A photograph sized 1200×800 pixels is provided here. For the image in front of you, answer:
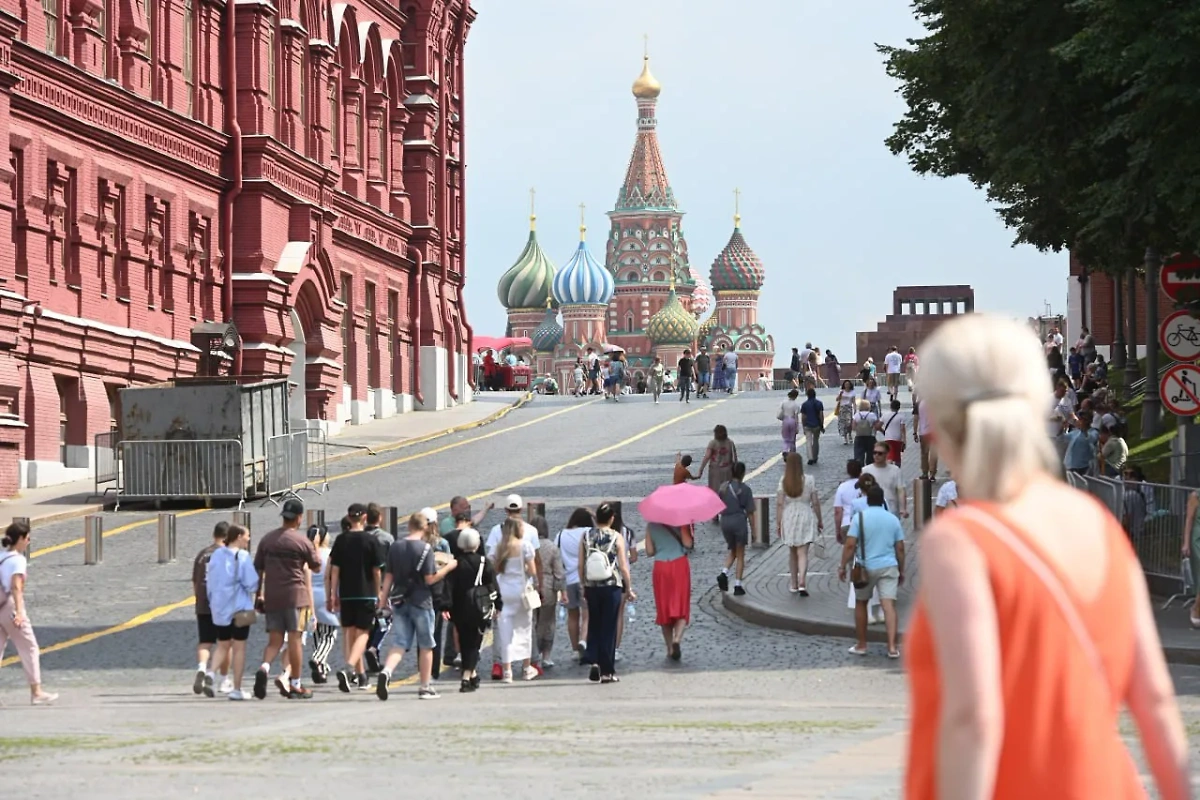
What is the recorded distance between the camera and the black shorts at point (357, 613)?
1698 centimetres

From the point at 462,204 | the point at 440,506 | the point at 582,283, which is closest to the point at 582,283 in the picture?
the point at 582,283

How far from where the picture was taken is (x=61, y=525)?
31.6m

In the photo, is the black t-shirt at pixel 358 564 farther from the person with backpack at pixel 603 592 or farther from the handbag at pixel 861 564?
the handbag at pixel 861 564

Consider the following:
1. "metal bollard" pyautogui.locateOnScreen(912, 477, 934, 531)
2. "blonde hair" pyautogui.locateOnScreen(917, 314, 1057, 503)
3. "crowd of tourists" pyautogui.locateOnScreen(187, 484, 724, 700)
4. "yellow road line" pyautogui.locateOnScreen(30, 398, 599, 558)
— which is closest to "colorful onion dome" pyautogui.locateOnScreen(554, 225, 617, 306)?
"yellow road line" pyautogui.locateOnScreen(30, 398, 599, 558)

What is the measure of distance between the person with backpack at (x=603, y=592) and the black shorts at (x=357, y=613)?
183 cm

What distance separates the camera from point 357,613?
17.0m

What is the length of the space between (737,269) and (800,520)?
169 meters

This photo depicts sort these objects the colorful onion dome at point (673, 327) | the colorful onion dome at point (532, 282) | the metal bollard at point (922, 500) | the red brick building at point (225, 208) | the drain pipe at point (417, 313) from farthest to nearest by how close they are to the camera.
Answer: the colorful onion dome at point (532, 282)
the colorful onion dome at point (673, 327)
the drain pipe at point (417, 313)
the red brick building at point (225, 208)
the metal bollard at point (922, 500)

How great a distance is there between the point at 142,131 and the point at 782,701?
29983 mm

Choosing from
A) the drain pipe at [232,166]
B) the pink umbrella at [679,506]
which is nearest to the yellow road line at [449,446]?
the drain pipe at [232,166]

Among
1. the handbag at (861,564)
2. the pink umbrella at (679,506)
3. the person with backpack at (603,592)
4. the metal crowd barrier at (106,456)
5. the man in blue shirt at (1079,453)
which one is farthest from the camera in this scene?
the metal crowd barrier at (106,456)

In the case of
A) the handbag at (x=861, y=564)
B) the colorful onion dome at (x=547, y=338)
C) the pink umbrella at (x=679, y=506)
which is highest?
the colorful onion dome at (x=547, y=338)

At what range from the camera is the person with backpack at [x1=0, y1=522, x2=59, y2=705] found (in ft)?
54.1

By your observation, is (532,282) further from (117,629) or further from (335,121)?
(117,629)
